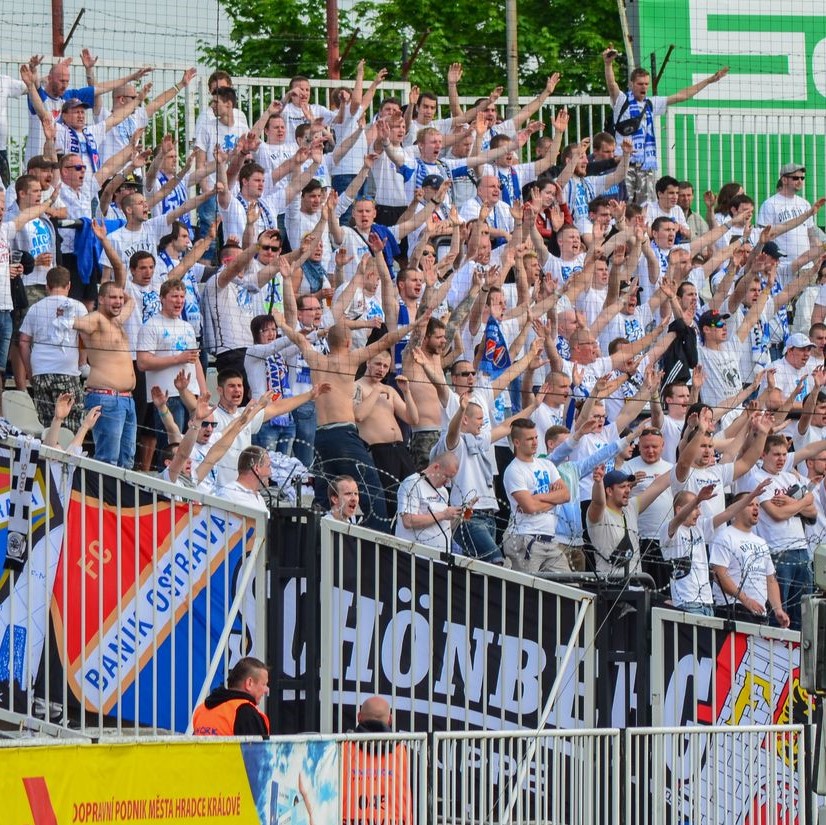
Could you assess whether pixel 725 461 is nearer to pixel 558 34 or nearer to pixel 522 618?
pixel 522 618

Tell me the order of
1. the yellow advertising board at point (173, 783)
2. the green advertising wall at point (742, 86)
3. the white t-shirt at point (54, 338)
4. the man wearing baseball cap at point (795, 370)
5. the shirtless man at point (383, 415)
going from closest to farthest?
1. the yellow advertising board at point (173, 783)
2. the white t-shirt at point (54, 338)
3. the shirtless man at point (383, 415)
4. the man wearing baseball cap at point (795, 370)
5. the green advertising wall at point (742, 86)

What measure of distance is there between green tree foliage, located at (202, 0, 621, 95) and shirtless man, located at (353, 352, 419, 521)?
44.7ft

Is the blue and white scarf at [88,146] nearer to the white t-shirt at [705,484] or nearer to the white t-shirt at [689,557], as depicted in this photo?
the white t-shirt at [705,484]

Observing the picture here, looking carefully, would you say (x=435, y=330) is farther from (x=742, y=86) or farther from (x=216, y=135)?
(x=742, y=86)

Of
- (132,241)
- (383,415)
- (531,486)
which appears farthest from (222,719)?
(132,241)

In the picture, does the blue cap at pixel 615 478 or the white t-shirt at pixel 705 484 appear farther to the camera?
the white t-shirt at pixel 705 484

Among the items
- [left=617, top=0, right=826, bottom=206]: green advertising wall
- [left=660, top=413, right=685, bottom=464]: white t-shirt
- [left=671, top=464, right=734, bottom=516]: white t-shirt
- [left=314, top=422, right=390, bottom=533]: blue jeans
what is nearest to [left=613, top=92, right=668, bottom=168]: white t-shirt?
[left=617, top=0, right=826, bottom=206]: green advertising wall

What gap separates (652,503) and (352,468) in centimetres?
228

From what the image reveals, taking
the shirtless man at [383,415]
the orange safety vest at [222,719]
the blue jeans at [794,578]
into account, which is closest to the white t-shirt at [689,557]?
the blue jeans at [794,578]

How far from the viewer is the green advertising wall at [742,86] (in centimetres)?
2261

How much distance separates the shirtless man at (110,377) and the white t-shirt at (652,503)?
3.59 m

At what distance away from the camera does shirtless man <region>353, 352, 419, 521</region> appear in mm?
13102

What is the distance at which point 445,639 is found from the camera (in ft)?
32.8

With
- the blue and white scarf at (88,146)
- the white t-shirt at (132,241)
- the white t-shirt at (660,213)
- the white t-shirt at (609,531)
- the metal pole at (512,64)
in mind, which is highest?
the metal pole at (512,64)
